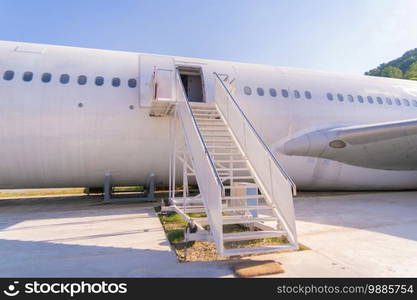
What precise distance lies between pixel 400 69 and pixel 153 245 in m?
81.9

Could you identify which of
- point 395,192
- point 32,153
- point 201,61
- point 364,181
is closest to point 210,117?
point 201,61

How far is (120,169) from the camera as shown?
812 cm

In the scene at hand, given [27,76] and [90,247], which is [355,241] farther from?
[27,76]

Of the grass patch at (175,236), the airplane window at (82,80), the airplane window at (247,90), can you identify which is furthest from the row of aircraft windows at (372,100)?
the airplane window at (82,80)

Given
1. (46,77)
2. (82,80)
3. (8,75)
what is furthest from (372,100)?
(8,75)

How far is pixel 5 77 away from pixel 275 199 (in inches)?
290

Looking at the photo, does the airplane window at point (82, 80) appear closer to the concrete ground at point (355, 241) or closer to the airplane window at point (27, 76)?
the airplane window at point (27, 76)

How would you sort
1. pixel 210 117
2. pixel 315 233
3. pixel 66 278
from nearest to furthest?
pixel 66 278
pixel 315 233
pixel 210 117

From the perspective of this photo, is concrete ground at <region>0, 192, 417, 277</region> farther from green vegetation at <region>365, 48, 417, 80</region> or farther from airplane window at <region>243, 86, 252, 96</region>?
green vegetation at <region>365, 48, 417, 80</region>

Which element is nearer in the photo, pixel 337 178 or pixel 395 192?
pixel 337 178

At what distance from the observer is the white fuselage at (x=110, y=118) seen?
7.24 metres

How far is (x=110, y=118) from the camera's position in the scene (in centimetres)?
773

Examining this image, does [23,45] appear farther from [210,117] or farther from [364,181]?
[364,181]

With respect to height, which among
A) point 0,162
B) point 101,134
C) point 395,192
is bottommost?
point 395,192
